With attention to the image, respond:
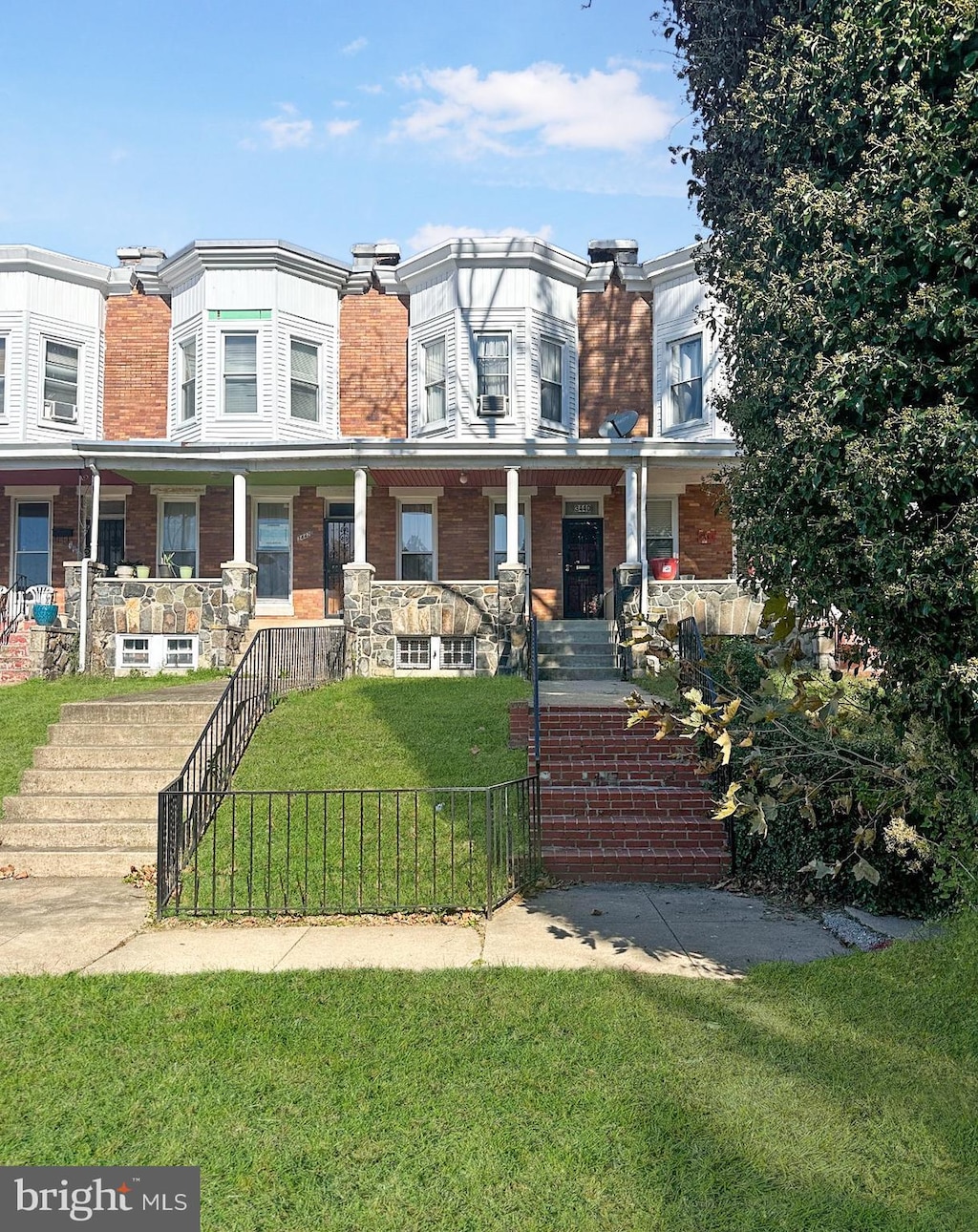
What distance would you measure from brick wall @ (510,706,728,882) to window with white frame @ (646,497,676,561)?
9.46 m

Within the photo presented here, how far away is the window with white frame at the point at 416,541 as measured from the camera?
19969 mm

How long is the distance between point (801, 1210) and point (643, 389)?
727 inches

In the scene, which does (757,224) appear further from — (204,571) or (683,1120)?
(204,571)

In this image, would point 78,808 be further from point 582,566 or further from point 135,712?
point 582,566

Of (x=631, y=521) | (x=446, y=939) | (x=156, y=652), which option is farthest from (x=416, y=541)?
(x=446, y=939)

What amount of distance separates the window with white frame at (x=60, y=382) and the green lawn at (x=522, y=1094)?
1667 cm

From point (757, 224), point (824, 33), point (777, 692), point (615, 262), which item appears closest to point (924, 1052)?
point (777, 692)

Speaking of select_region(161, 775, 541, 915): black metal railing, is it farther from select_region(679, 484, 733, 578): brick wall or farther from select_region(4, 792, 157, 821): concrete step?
select_region(679, 484, 733, 578): brick wall

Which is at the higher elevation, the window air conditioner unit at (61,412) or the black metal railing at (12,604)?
the window air conditioner unit at (61,412)

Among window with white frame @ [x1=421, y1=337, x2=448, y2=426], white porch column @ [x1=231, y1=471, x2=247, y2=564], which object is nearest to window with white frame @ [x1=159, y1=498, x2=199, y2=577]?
white porch column @ [x1=231, y1=471, x2=247, y2=564]

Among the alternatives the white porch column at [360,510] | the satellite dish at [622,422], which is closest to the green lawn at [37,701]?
the white porch column at [360,510]

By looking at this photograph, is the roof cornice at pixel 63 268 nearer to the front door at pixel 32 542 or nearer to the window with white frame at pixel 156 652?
the front door at pixel 32 542

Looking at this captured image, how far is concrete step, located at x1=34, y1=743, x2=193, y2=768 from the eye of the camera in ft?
35.1

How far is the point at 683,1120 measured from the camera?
13.4ft
